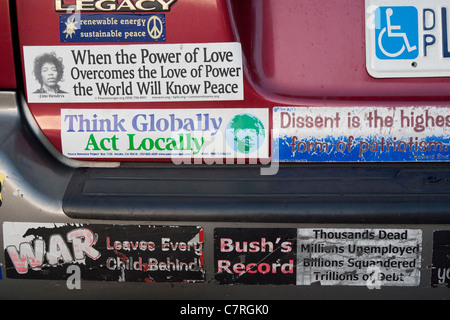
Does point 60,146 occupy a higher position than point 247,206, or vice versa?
point 60,146

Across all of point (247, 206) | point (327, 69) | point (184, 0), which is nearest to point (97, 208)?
point (247, 206)

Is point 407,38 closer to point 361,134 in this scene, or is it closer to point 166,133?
point 361,134

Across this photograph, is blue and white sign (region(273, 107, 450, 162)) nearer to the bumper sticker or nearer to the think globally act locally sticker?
the think globally act locally sticker

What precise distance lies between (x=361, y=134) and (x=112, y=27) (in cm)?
87

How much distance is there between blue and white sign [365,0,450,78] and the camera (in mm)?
1786

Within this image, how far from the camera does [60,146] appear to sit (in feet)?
6.10

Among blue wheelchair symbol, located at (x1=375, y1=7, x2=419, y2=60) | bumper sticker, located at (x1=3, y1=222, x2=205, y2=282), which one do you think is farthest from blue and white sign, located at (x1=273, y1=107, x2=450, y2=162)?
bumper sticker, located at (x1=3, y1=222, x2=205, y2=282)

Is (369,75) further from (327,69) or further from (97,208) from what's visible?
(97,208)

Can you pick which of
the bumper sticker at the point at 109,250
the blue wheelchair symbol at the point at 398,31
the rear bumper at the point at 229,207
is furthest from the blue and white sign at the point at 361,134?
the bumper sticker at the point at 109,250

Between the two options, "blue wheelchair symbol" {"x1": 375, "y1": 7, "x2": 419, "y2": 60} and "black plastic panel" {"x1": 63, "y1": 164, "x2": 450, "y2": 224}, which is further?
"blue wheelchair symbol" {"x1": 375, "y1": 7, "x2": 419, "y2": 60}

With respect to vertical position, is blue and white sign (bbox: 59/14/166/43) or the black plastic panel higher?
blue and white sign (bbox: 59/14/166/43)

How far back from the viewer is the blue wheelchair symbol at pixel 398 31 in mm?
1790

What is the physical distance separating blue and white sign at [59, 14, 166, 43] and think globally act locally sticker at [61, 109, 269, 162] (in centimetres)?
23

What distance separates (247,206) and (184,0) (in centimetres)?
68
